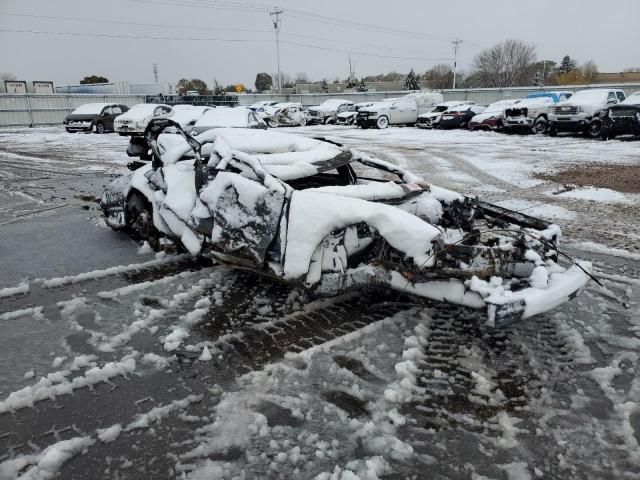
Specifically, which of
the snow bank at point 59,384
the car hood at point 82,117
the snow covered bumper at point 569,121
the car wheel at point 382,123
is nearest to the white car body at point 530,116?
the snow covered bumper at point 569,121

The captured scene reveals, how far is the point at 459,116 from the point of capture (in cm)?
2459

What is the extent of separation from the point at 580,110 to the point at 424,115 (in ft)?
30.1

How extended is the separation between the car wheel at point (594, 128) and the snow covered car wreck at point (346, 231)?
1614 centimetres

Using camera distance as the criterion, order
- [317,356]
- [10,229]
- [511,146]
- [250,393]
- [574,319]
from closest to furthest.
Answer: [250,393] < [317,356] < [574,319] < [10,229] < [511,146]

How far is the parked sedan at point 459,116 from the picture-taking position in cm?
2464

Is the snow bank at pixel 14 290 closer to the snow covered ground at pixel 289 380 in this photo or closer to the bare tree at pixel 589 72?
the snow covered ground at pixel 289 380

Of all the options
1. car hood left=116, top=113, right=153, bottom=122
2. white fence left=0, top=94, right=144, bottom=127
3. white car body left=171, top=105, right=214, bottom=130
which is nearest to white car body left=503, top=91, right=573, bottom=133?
white car body left=171, top=105, right=214, bottom=130

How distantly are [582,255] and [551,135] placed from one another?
53.1 feet

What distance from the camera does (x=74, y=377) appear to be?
315cm

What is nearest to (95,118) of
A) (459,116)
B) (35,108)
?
(35,108)

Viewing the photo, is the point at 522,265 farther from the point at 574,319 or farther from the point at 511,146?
the point at 511,146

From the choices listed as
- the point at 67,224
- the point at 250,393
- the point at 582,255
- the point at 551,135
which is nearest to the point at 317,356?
the point at 250,393

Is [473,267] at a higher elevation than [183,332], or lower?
higher

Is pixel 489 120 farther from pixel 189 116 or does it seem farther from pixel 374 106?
pixel 189 116
